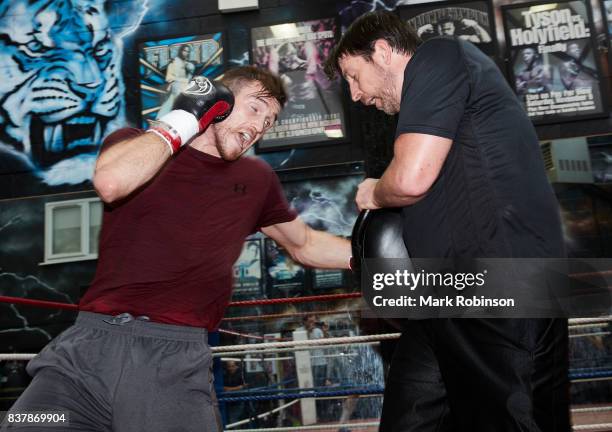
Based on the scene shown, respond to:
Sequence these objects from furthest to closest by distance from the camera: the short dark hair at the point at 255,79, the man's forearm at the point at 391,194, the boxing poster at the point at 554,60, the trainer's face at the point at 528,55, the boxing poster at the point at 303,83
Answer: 1. the boxing poster at the point at 303,83
2. the trainer's face at the point at 528,55
3. the boxing poster at the point at 554,60
4. the short dark hair at the point at 255,79
5. the man's forearm at the point at 391,194

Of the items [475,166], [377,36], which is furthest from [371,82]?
[475,166]

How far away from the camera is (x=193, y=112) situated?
1.17 metres

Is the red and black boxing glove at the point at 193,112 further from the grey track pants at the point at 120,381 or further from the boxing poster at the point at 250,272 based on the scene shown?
the boxing poster at the point at 250,272

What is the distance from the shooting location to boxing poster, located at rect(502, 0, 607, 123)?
4.94 m

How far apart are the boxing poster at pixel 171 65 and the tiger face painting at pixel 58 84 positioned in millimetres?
308

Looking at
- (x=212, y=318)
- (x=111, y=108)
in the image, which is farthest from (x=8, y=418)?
(x=111, y=108)

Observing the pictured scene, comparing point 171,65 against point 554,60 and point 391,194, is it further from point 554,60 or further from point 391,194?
point 391,194

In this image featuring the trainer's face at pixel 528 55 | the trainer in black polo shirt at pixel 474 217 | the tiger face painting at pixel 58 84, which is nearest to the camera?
the trainer in black polo shirt at pixel 474 217

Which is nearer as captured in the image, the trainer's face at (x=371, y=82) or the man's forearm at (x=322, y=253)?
the trainer's face at (x=371, y=82)

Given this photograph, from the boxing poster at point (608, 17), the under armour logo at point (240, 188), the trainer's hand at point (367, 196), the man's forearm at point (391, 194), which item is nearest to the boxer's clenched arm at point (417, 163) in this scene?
the man's forearm at point (391, 194)

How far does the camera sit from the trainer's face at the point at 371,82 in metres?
1.25

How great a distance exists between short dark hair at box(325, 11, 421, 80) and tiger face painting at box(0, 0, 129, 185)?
4.75 m

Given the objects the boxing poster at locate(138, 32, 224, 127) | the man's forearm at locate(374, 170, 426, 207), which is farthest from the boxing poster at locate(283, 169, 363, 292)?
the man's forearm at locate(374, 170, 426, 207)

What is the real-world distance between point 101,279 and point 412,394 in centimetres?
69
